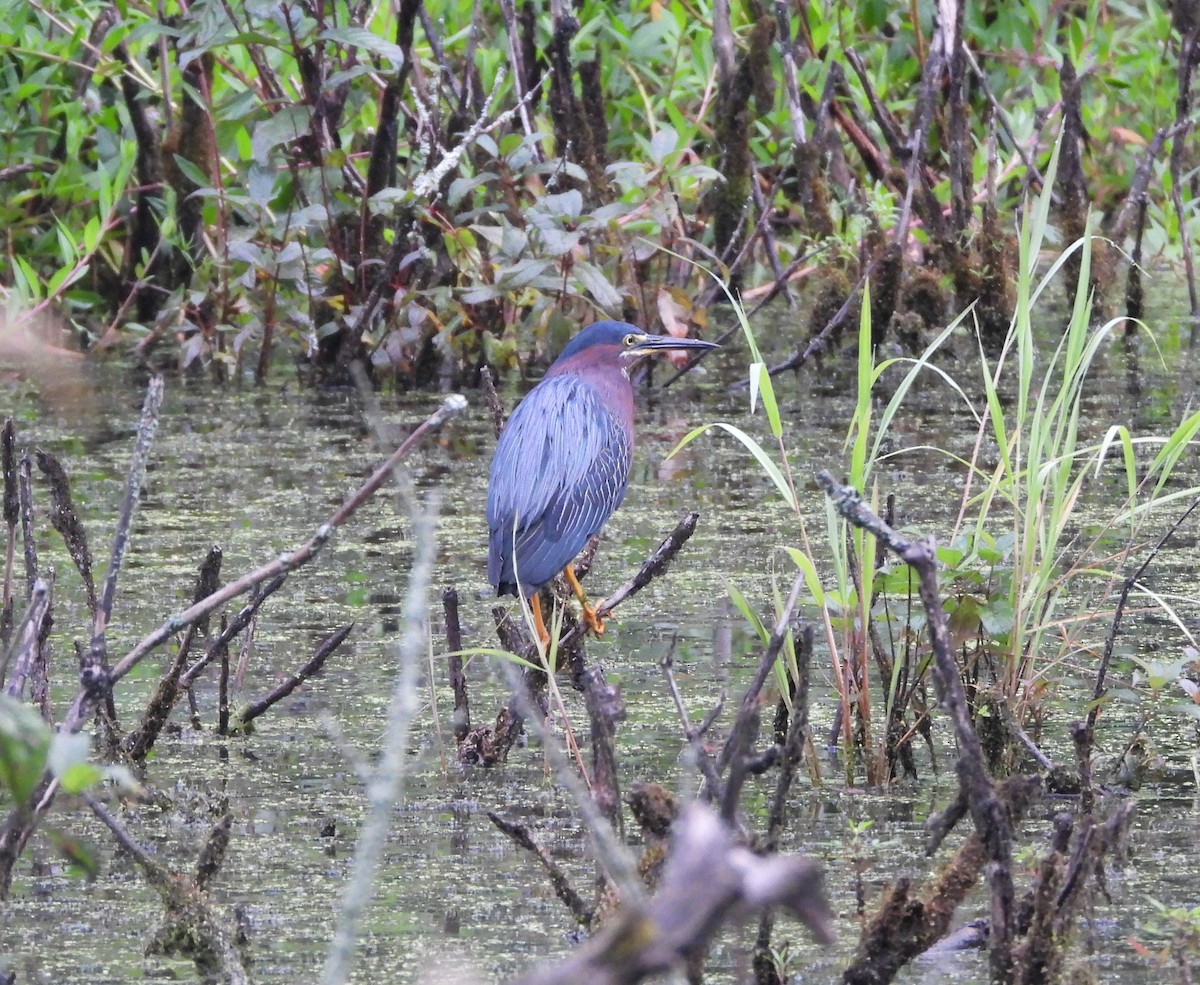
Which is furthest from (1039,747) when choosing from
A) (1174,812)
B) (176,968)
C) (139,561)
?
Result: (139,561)

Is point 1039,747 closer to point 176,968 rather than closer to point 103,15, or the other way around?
point 176,968

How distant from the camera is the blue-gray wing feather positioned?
136 inches

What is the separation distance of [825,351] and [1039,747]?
330cm

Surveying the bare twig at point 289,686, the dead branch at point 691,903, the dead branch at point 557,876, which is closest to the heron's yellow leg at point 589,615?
the bare twig at point 289,686

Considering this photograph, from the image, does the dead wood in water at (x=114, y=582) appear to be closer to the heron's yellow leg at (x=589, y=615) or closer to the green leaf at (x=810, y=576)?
the green leaf at (x=810, y=576)

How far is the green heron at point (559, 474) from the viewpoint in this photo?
3.45m

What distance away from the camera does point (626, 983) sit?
2.82 feet

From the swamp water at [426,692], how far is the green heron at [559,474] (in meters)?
0.18

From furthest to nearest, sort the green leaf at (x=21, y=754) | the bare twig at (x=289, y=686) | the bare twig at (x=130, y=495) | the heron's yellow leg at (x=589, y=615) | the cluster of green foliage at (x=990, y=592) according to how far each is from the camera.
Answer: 1. the heron's yellow leg at (x=589, y=615)
2. the bare twig at (x=289, y=686)
3. the cluster of green foliage at (x=990, y=592)
4. the bare twig at (x=130, y=495)
5. the green leaf at (x=21, y=754)

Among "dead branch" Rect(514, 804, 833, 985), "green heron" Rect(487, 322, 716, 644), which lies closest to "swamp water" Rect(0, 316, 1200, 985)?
"green heron" Rect(487, 322, 716, 644)

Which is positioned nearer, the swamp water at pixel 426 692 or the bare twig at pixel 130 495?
the bare twig at pixel 130 495

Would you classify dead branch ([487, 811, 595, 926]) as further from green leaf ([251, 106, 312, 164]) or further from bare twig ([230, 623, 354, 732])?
green leaf ([251, 106, 312, 164])

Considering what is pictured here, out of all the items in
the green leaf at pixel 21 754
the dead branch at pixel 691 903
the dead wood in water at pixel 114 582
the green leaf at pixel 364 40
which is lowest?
the dead wood in water at pixel 114 582

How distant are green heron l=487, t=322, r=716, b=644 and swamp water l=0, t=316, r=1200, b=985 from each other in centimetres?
18
